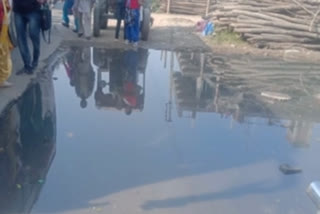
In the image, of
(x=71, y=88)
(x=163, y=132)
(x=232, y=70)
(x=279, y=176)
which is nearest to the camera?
(x=279, y=176)

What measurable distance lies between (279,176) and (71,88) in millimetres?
4178

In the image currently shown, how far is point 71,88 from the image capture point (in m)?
8.47

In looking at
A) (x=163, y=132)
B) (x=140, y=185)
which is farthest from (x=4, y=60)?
(x=140, y=185)

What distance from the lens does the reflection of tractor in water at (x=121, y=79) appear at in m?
7.85

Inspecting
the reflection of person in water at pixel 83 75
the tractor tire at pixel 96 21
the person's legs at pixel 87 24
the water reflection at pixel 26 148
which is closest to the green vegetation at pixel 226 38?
the tractor tire at pixel 96 21

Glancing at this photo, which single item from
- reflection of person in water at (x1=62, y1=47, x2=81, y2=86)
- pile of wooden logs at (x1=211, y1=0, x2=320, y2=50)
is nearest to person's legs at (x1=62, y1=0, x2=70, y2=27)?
reflection of person in water at (x1=62, y1=47, x2=81, y2=86)

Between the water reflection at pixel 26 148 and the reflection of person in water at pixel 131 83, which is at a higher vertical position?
the water reflection at pixel 26 148

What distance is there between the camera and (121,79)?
30.3ft

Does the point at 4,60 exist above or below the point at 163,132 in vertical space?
above

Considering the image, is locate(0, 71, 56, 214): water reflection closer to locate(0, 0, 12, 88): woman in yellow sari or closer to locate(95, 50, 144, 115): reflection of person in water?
locate(0, 0, 12, 88): woman in yellow sari

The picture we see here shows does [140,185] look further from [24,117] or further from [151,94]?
[151,94]

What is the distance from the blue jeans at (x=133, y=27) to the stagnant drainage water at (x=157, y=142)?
7.29 ft

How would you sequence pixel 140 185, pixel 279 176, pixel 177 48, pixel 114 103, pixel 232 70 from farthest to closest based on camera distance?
pixel 177 48
pixel 232 70
pixel 114 103
pixel 279 176
pixel 140 185

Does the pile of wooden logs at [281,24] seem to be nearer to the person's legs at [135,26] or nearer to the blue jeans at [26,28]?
the person's legs at [135,26]
